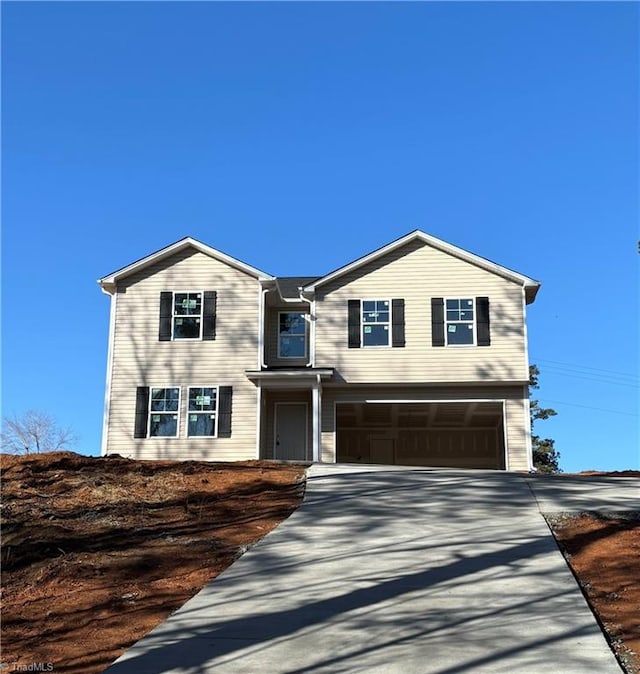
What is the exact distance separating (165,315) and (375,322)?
20.0ft

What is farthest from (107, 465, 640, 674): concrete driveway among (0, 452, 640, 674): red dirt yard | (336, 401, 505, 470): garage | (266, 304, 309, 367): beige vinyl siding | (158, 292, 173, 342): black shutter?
(336, 401, 505, 470): garage

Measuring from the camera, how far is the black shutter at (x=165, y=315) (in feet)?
78.1

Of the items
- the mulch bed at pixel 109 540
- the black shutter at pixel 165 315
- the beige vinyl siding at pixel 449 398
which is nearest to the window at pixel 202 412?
the black shutter at pixel 165 315

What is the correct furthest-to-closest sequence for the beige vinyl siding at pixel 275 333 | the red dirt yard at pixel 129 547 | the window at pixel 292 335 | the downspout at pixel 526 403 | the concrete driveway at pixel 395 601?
the window at pixel 292 335
the beige vinyl siding at pixel 275 333
the downspout at pixel 526 403
the red dirt yard at pixel 129 547
the concrete driveway at pixel 395 601

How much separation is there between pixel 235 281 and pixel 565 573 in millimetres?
16106

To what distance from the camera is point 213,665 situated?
23.1ft

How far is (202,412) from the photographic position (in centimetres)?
2308

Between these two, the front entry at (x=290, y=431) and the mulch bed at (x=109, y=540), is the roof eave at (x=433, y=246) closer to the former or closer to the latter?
the front entry at (x=290, y=431)

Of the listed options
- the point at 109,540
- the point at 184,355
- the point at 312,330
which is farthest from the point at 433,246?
the point at 109,540

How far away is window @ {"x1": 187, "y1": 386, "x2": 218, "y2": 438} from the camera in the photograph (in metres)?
22.9

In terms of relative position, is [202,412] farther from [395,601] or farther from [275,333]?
[395,601]

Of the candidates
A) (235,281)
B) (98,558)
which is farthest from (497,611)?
(235,281)

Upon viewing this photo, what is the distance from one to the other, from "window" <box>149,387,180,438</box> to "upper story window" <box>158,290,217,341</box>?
160 cm

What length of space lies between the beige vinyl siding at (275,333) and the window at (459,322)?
14.6 ft
